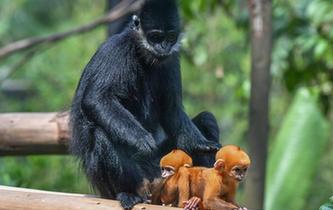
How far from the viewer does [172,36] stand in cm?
561

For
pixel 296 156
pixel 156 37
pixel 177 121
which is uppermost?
pixel 156 37

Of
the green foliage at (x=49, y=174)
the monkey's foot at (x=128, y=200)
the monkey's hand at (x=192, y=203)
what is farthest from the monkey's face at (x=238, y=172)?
the green foliage at (x=49, y=174)

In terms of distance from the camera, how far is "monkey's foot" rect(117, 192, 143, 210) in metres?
4.98

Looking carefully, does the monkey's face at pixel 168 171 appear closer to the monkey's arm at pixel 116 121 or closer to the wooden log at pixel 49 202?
the wooden log at pixel 49 202

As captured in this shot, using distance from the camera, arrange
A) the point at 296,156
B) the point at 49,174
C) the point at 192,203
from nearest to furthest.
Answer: the point at 192,203
the point at 296,156
the point at 49,174

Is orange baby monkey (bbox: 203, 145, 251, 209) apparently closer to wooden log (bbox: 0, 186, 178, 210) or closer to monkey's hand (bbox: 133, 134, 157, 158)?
wooden log (bbox: 0, 186, 178, 210)

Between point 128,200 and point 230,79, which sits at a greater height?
point 230,79

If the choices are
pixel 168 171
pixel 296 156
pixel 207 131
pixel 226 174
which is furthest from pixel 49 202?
pixel 296 156

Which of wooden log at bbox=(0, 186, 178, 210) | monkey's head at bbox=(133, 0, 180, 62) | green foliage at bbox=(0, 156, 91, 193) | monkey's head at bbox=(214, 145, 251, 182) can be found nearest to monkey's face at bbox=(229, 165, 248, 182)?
monkey's head at bbox=(214, 145, 251, 182)

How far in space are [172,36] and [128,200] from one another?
46.0 inches

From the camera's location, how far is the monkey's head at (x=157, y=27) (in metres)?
5.48

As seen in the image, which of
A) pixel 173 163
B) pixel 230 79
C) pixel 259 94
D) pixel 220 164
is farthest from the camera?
pixel 230 79

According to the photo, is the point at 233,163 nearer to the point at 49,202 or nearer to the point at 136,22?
the point at 49,202

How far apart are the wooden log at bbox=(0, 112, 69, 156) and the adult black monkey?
→ 3.85 ft
